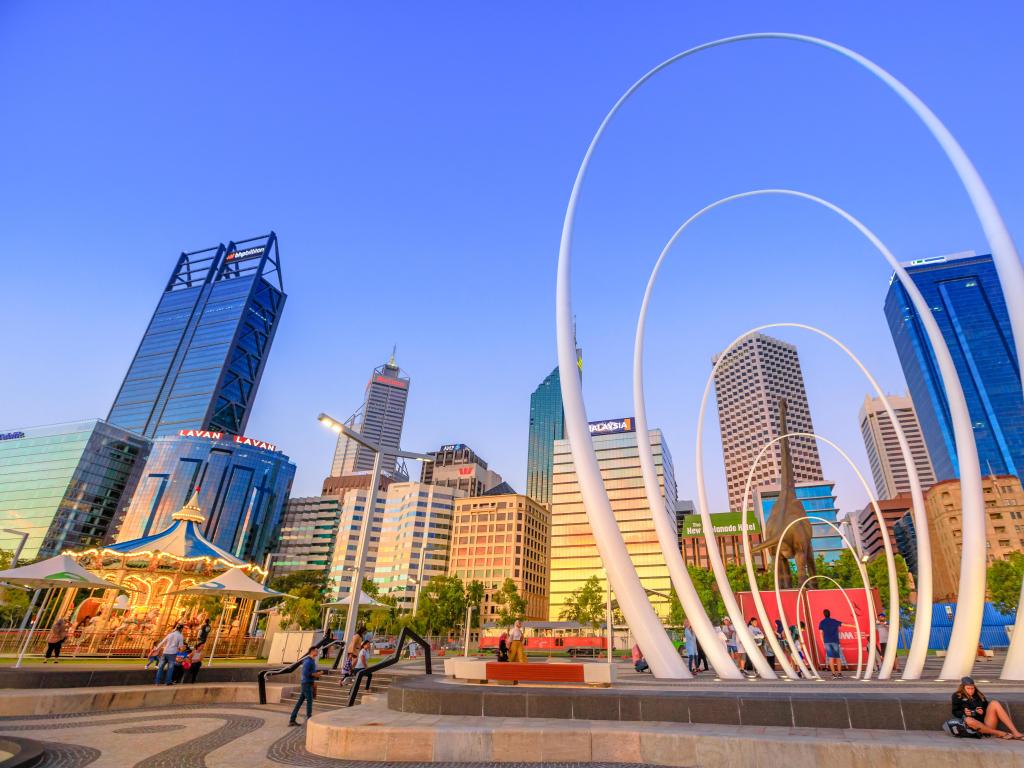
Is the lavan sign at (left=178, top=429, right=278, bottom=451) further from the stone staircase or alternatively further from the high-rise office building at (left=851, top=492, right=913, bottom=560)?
the high-rise office building at (left=851, top=492, right=913, bottom=560)

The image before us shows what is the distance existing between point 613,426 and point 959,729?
5278 inches

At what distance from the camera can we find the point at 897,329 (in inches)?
5861

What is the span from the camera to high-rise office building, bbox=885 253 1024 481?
365ft

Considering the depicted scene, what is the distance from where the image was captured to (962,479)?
1166 cm

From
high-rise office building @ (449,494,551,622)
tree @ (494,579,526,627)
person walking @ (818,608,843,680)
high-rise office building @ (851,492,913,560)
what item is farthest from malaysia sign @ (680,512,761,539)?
person walking @ (818,608,843,680)

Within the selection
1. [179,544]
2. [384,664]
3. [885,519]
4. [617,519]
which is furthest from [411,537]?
[384,664]

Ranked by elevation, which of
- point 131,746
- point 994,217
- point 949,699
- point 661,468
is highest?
point 661,468

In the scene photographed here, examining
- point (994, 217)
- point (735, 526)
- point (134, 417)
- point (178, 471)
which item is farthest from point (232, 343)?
point (994, 217)

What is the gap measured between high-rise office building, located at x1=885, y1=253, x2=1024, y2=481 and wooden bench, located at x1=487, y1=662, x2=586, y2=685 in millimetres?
133752

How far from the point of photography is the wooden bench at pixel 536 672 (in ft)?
31.8

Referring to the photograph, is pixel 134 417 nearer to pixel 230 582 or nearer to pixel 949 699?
pixel 230 582

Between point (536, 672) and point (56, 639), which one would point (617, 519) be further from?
point (536, 672)

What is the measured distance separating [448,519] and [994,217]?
133m

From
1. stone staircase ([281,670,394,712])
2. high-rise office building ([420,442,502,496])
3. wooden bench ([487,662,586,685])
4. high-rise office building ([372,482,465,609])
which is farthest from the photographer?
high-rise office building ([420,442,502,496])
